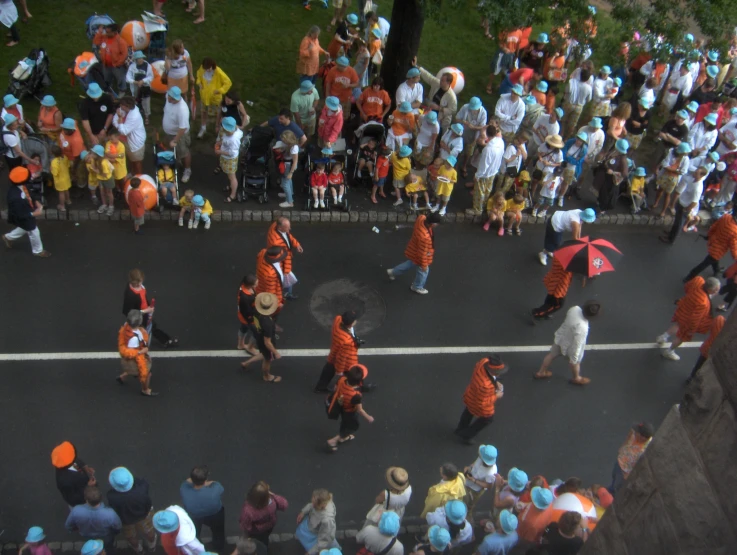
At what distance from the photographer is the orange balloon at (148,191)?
11133mm

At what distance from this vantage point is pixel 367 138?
12.5 meters

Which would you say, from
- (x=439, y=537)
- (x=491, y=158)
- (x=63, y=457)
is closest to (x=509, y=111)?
(x=491, y=158)

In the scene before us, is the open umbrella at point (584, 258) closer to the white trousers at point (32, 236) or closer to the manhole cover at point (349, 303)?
the manhole cover at point (349, 303)

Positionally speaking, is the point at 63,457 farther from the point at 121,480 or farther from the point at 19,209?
the point at 19,209

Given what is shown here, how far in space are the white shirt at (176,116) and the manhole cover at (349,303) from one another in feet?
11.9

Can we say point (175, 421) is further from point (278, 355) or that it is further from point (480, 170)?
point (480, 170)

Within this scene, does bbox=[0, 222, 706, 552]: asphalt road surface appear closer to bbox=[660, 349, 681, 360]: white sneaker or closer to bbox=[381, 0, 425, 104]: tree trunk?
bbox=[660, 349, 681, 360]: white sneaker

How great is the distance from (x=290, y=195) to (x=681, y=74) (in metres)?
8.97

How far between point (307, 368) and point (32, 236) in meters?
4.51

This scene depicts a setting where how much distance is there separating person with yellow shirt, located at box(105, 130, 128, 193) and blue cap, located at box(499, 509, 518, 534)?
7.89m

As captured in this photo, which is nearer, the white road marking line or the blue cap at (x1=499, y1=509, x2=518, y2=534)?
the blue cap at (x1=499, y1=509, x2=518, y2=534)

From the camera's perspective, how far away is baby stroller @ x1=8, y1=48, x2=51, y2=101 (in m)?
12.8

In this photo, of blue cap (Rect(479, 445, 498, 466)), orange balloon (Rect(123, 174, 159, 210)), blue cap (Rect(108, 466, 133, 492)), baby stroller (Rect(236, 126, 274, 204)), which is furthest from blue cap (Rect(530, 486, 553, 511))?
orange balloon (Rect(123, 174, 159, 210))

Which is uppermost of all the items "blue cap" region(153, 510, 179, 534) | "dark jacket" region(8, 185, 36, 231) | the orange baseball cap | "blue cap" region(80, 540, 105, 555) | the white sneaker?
"dark jacket" region(8, 185, 36, 231)
